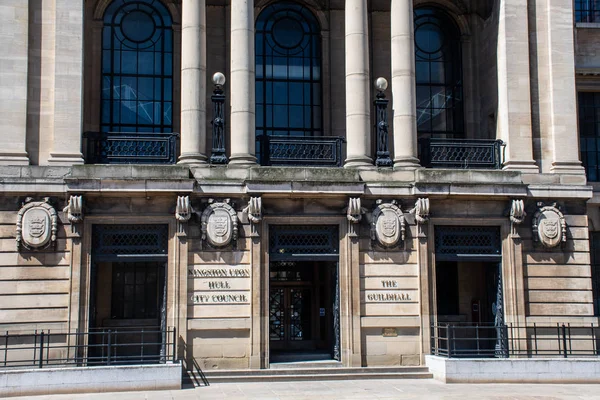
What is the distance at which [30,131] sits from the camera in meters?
22.5

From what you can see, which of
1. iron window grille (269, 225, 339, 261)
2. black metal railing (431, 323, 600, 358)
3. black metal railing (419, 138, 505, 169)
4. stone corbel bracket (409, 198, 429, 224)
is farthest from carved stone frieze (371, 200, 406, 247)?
black metal railing (419, 138, 505, 169)

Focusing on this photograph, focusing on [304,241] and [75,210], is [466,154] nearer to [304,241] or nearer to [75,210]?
[304,241]

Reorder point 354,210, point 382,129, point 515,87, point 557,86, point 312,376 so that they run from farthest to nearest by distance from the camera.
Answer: point 557,86
point 515,87
point 382,129
point 354,210
point 312,376

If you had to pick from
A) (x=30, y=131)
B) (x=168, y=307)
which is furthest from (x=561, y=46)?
(x=30, y=131)

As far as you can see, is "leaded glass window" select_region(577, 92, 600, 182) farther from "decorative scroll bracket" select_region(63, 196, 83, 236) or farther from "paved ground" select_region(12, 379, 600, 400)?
"decorative scroll bracket" select_region(63, 196, 83, 236)

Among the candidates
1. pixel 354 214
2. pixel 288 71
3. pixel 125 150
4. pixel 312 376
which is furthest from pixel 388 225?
pixel 125 150

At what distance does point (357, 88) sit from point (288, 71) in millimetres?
4622

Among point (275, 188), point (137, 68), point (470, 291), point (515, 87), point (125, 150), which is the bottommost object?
point (470, 291)

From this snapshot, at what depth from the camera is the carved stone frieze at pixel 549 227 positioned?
933 inches

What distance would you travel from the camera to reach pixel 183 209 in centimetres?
2195

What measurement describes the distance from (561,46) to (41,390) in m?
18.9

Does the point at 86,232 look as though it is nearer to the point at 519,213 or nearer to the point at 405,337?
the point at 405,337

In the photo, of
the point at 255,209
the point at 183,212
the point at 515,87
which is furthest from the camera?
the point at 515,87

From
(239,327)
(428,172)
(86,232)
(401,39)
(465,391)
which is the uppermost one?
(401,39)
